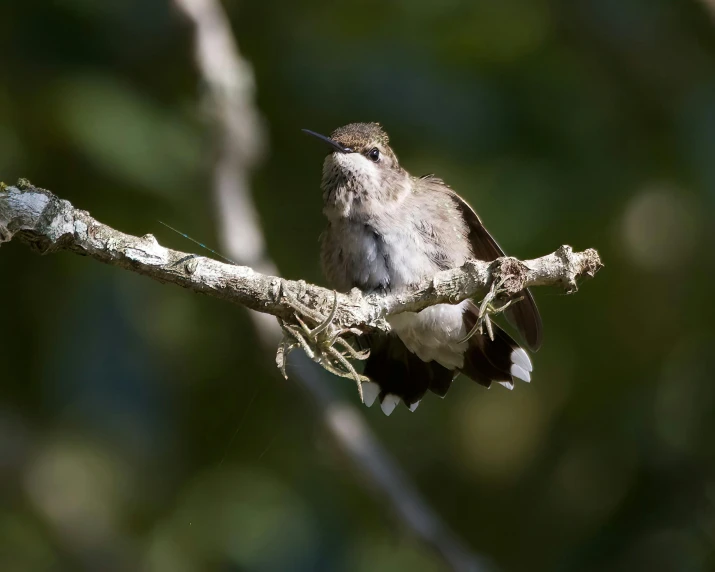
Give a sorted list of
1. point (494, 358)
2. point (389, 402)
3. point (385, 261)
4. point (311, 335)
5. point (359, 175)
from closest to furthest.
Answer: point (311, 335), point (385, 261), point (359, 175), point (494, 358), point (389, 402)

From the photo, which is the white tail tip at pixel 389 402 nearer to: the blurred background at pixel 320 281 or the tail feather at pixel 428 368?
the tail feather at pixel 428 368

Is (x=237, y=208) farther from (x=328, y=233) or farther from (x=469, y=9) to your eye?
(x=469, y=9)

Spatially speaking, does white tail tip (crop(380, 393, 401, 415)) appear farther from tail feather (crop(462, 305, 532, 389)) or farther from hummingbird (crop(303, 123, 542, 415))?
tail feather (crop(462, 305, 532, 389))

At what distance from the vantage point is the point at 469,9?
18.2 ft

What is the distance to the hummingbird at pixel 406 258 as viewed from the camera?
165 inches

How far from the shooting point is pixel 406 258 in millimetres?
4145

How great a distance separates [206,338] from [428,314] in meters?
1.65

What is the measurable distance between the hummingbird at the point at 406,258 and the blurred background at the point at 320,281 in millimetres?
674

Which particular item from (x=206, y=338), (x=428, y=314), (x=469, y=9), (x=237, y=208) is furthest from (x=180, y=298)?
(x=469, y=9)

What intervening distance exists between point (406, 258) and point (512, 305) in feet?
1.94

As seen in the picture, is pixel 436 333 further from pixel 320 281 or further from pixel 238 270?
pixel 238 270

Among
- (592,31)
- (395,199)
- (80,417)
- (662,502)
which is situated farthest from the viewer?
(592,31)

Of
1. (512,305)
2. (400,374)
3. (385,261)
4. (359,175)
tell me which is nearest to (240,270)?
(385,261)

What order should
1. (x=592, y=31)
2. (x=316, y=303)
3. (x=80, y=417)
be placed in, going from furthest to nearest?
(x=592, y=31) → (x=80, y=417) → (x=316, y=303)
